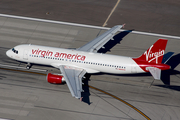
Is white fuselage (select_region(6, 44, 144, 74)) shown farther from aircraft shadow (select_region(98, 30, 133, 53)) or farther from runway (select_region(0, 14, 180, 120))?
aircraft shadow (select_region(98, 30, 133, 53))

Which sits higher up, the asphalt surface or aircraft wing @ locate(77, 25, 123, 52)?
the asphalt surface

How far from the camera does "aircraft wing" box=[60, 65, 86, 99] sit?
37.2 metres

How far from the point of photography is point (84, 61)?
4238 centimetres

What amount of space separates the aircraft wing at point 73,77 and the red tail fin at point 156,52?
38.7 ft

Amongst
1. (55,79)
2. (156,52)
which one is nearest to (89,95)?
(55,79)

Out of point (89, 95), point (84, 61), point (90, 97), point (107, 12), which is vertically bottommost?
point (90, 97)

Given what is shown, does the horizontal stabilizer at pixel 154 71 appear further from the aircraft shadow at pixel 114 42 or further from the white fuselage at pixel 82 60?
the aircraft shadow at pixel 114 42

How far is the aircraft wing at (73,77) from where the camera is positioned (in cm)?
3723

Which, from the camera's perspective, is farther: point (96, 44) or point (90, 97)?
point (96, 44)

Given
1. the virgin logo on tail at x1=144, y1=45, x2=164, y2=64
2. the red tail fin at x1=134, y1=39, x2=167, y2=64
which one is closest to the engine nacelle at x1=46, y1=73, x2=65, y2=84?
the red tail fin at x1=134, y1=39, x2=167, y2=64

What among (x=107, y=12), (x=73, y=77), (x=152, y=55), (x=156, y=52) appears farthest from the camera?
(x=107, y=12)

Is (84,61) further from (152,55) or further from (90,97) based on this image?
(152,55)

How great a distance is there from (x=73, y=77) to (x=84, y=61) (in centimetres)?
409

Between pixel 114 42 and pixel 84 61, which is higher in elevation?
pixel 114 42
